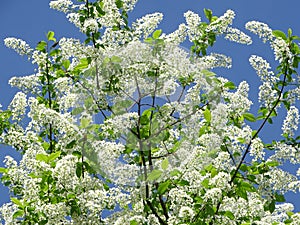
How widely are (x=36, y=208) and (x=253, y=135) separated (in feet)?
6.32

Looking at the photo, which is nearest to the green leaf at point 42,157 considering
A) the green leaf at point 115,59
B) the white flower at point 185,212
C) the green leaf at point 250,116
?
the green leaf at point 115,59

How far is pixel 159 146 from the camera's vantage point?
579cm

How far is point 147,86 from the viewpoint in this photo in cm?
546

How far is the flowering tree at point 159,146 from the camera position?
17.0ft

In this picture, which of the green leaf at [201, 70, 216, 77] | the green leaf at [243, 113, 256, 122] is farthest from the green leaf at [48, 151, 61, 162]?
the green leaf at [243, 113, 256, 122]

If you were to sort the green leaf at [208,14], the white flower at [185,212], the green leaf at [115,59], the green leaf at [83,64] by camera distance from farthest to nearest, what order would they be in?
the green leaf at [208,14]
the green leaf at [83,64]
the green leaf at [115,59]
the white flower at [185,212]

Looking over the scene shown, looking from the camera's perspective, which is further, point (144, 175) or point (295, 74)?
point (295, 74)

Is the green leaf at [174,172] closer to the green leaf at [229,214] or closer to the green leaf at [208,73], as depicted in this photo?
the green leaf at [229,214]

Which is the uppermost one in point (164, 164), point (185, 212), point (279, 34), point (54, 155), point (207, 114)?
point (279, 34)

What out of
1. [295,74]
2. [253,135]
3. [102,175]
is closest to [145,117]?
[102,175]

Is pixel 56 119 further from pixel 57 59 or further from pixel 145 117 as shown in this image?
pixel 57 59

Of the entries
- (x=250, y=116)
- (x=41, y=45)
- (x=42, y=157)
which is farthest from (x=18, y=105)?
(x=250, y=116)

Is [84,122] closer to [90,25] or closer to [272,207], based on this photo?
[90,25]

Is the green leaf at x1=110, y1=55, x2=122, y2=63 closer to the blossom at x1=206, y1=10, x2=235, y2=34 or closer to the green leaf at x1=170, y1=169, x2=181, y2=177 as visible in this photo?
the green leaf at x1=170, y1=169, x2=181, y2=177
